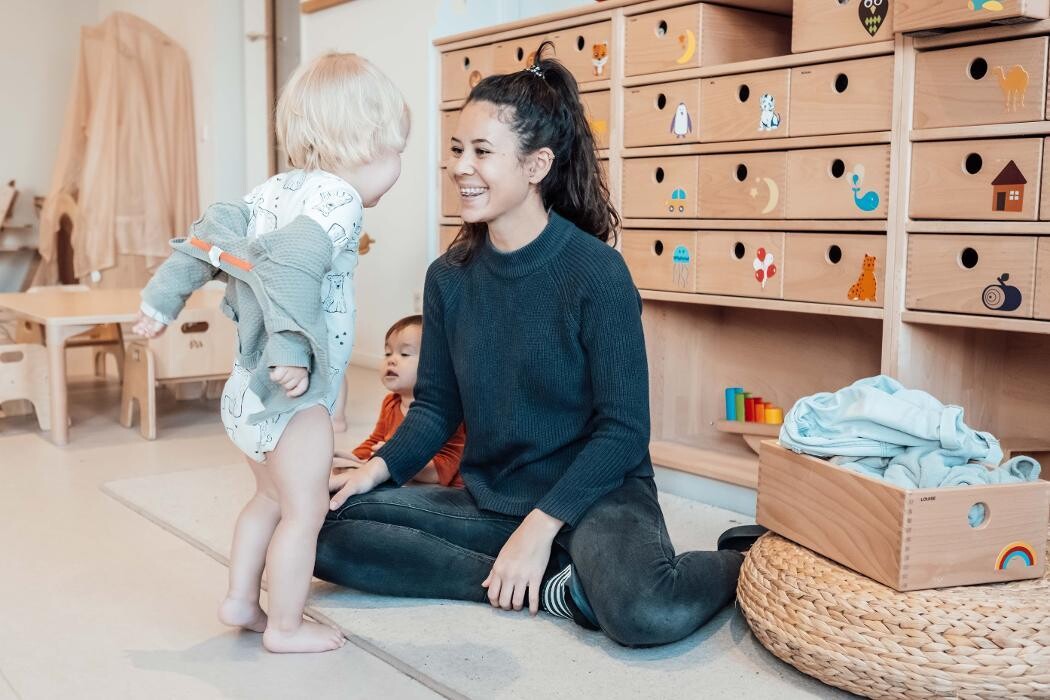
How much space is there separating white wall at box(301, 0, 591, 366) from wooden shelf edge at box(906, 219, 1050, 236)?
217cm

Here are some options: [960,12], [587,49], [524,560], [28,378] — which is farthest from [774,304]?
[28,378]

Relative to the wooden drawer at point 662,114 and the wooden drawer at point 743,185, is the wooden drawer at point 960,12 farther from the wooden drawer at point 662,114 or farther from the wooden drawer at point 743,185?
the wooden drawer at point 662,114

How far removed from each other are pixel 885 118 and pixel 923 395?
0.62 meters

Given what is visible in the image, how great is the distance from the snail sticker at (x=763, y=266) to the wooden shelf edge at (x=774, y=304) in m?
0.04

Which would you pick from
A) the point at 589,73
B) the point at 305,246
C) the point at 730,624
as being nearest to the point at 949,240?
the point at 730,624

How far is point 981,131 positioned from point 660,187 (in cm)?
76

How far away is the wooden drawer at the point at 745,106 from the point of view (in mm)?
2127

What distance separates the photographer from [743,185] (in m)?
2.21

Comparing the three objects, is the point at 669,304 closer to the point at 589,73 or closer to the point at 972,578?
the point at 589,73

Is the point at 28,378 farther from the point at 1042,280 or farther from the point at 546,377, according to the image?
the point at 1042,280

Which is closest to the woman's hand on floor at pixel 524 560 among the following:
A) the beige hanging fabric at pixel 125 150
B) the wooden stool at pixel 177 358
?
the wooden stool at pixel 177 358

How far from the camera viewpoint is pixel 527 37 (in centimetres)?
266

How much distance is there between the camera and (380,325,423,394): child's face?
2.30 metres

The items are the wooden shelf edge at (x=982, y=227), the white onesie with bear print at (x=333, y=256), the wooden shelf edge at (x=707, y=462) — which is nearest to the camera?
the white onesie with bear print at (x=333, y=256)
